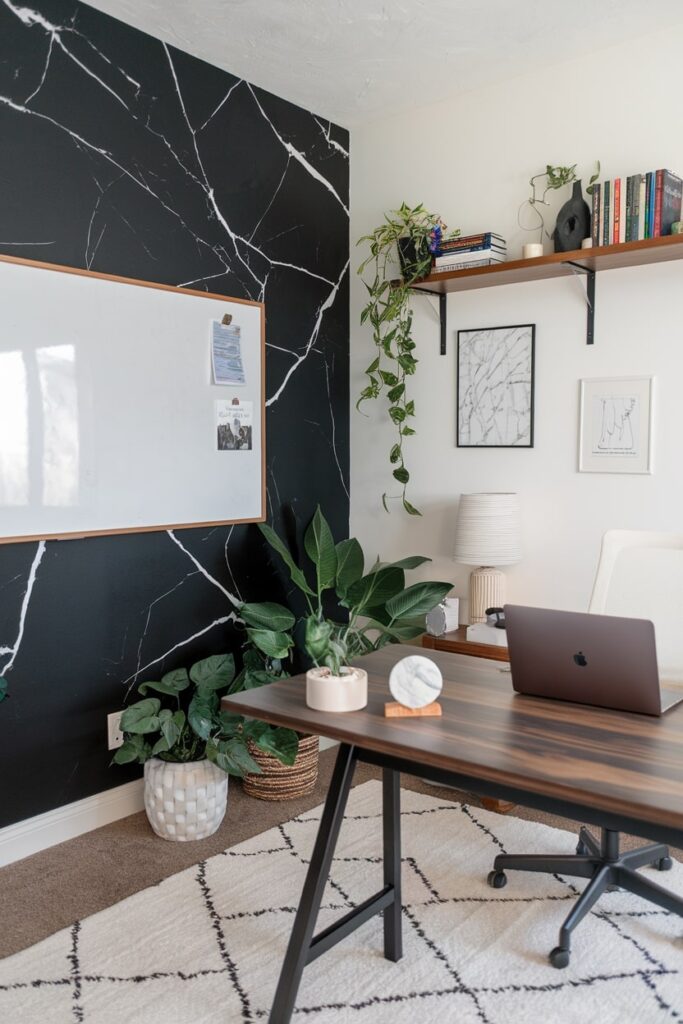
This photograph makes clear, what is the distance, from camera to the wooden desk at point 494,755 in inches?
54.1

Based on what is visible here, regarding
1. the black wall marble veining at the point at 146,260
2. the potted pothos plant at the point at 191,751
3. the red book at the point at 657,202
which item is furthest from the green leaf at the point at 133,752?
the red book at the point at 657,202

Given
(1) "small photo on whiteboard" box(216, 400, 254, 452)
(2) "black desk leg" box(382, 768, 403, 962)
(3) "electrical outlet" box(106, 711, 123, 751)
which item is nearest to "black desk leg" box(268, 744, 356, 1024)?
(2) "black desk leg" box(382, 768, 403, 962)

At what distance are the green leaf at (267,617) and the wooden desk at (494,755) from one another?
105 centimetres

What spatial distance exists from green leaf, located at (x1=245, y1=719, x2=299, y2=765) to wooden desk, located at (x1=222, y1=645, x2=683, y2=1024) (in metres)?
0.76

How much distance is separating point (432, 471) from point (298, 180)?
1.33 m

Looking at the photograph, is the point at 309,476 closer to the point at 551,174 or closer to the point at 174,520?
the point at 174,520

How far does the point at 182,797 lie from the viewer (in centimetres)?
275

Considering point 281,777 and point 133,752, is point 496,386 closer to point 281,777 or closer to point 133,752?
point 281,777

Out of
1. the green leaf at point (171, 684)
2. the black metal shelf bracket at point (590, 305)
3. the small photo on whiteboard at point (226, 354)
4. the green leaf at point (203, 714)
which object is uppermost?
the black metal shelf bracket at point (590, 305)

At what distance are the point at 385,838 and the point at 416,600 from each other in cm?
118

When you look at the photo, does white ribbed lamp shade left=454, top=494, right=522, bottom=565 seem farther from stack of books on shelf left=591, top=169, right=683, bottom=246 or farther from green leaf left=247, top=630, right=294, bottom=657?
stack of books on shelf left=591, top=169, right=683, bottom=246

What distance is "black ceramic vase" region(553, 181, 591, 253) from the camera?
3.05 meters

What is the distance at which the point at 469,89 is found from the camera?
3.39 meters

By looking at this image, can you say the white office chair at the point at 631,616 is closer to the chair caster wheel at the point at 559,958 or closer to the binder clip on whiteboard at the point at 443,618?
the chair caster wheel at the point at 559,958
